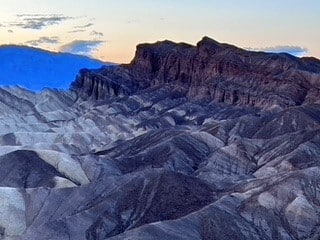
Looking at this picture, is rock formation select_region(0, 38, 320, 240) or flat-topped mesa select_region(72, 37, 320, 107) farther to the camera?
flat-topped mesa select_region(72, 37, 320, 107)

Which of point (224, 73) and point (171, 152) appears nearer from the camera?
point (171, 152)

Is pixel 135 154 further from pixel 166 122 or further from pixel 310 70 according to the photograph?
pixel 310 70

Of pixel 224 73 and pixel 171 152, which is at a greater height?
pixel 171 152

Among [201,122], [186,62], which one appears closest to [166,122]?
[201,122]

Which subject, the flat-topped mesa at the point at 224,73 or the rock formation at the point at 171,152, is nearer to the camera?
the rock formation at the point at 171,152
